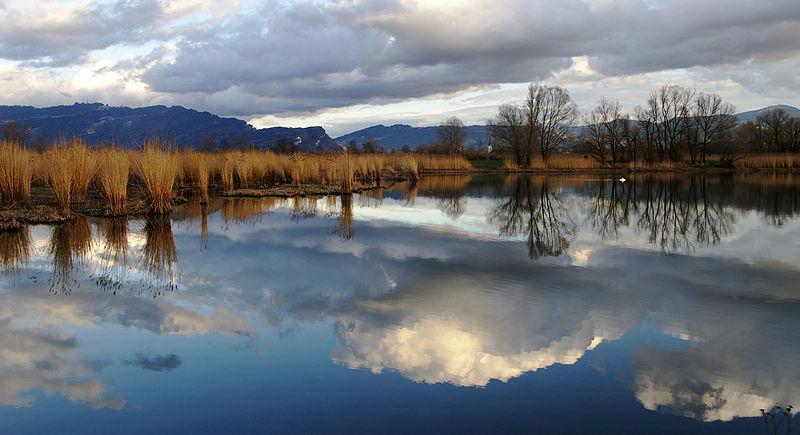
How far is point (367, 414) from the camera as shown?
12.1ft

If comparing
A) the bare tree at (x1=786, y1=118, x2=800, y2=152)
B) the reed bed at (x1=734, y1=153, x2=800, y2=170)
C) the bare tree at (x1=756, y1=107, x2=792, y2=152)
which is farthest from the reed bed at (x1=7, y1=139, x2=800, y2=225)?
the bare tree at (x1=756, y1=107, x2=792, y2=152)

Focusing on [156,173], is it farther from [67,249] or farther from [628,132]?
[628,132]

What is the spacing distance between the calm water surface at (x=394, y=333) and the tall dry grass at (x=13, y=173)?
2961 mm

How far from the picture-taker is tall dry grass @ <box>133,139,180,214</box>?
12992 mm

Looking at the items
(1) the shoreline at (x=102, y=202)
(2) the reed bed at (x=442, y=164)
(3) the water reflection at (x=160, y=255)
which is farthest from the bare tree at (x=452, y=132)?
(3) the water reflection at (x=160, y=255)

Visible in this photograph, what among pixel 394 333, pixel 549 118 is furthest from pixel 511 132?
pixel 394 333

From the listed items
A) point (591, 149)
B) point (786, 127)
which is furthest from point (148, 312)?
point (786, 127)

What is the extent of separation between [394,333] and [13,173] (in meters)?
11.6

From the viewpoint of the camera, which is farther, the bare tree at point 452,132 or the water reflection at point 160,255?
the bare tree at point 452,132

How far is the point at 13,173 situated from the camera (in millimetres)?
12734

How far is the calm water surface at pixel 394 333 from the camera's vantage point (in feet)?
12.2

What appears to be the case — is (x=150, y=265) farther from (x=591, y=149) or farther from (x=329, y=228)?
(x=591, y=149)

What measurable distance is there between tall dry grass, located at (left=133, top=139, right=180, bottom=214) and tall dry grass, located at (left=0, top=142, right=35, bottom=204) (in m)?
2.35

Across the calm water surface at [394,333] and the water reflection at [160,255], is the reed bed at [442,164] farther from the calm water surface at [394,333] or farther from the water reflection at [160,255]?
→ the calm water surface at [394,333]
